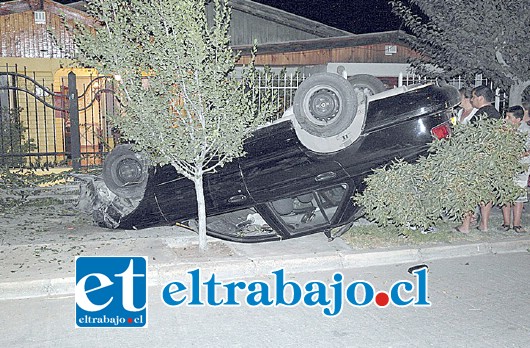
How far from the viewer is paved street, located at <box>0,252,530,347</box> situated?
460cm

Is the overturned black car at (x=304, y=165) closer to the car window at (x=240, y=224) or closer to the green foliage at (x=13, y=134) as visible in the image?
the car window at (x=240, y=224)

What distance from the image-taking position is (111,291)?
550cm

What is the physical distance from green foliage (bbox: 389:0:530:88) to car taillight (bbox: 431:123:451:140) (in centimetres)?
400

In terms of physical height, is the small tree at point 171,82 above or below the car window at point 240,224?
above

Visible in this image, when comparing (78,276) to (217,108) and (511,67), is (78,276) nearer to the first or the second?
(217,108)

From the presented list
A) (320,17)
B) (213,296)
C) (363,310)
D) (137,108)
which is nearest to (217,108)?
(137,108)

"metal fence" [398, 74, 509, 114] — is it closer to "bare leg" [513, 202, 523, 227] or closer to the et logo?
"bare leg" [513, 202, 523, 227]

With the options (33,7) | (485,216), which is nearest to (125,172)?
(485,216)

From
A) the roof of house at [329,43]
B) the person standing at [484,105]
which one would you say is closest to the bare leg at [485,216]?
the person standing at [484,105]

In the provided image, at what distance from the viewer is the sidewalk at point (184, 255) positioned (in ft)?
19.5

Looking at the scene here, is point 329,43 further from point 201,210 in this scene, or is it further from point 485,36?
point 201,210

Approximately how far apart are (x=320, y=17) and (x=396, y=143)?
34620mm

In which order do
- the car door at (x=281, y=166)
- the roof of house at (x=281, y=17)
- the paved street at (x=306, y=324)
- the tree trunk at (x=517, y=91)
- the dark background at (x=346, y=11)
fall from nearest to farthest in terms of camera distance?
the paved street at (x=306, y=324) < the car door at (x=281, y=166) < the tree trunk at (x=517, y=91) < the roof of house at (x=281, y=17) < the dark background at (x=346, y=11)

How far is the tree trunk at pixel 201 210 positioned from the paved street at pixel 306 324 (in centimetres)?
105
